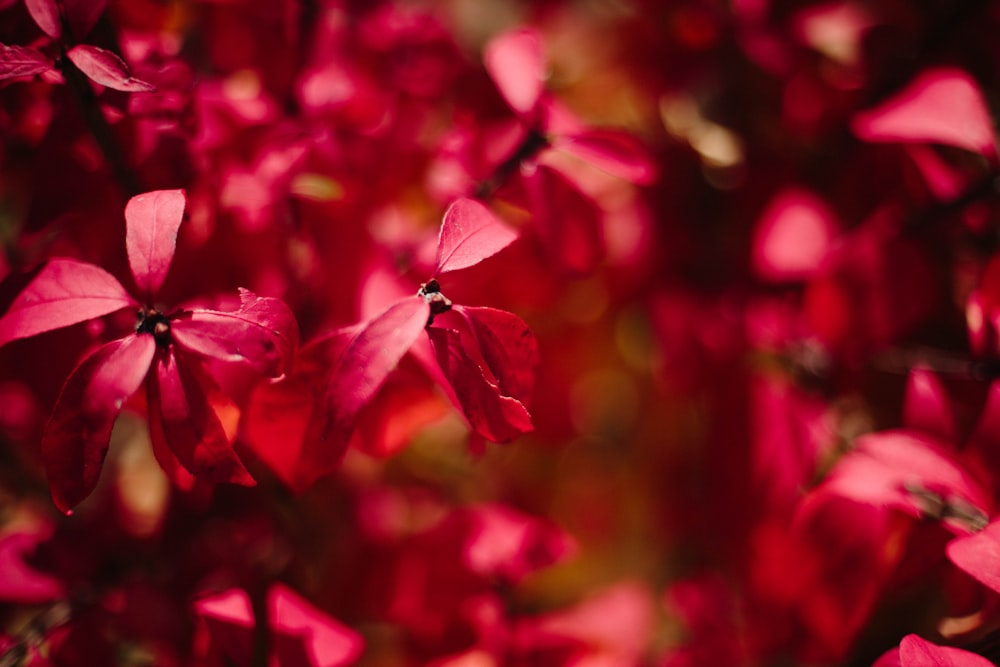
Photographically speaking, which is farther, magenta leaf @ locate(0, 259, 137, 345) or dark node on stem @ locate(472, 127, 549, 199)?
dark node on stem @ locate(472, 127, 549, 199)

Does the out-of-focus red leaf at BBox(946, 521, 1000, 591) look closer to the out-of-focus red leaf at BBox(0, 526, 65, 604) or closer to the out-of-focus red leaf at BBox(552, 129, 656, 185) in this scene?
the out-of-focus red leaf at BBox(552, 129, 656, 185)

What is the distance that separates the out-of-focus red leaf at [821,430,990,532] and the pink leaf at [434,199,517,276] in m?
0.31

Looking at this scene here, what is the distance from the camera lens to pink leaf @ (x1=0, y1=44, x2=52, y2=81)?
1.18ft

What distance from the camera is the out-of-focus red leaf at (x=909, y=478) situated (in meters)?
0.43

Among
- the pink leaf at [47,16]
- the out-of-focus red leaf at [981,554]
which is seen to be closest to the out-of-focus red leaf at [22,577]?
the pink leaf at [47,16]

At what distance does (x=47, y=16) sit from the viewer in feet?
1.25

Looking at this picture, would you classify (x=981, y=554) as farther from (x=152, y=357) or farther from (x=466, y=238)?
(x=152, y=357)

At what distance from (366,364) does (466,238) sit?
0.10 metres

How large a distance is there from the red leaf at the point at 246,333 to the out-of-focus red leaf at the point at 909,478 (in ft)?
1.31

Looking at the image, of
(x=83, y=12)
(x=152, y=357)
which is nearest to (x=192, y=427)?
(x=152, y=357)

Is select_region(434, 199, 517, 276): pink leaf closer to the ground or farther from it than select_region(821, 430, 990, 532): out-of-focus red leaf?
farther from it

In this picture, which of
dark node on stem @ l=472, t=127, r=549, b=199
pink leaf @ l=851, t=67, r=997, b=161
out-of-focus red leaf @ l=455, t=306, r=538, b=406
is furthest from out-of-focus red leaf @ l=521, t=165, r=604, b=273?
pink leaf @ l=851, t=67, r=997, b=161

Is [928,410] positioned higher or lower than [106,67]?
lower

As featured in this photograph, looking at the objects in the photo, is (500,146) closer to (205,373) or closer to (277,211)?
(277,211)
